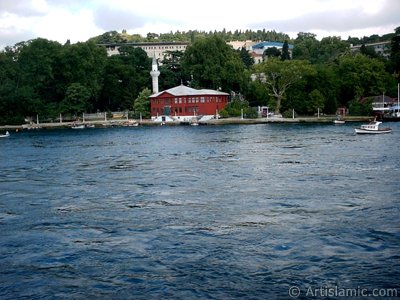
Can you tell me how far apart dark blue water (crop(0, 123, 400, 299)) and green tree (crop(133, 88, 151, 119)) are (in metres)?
63.8

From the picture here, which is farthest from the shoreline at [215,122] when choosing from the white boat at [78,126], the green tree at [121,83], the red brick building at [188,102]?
the green tree at [121,83]

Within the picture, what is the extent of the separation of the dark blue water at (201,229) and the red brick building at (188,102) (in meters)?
58.5

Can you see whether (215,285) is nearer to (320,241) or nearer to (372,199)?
(320,241)

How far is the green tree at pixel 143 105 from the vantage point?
99500 mm

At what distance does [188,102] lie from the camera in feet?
311

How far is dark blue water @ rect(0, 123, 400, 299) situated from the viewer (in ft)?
44.8

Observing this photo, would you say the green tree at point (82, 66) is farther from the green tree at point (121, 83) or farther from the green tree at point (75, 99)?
the green tree at point (121, 83)

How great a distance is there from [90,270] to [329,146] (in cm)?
3403

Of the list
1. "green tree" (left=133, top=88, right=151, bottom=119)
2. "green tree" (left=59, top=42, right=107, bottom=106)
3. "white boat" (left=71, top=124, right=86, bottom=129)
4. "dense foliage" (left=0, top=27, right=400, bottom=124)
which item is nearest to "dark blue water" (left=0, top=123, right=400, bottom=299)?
"white boat" (left=71, top=124, right=86, bottom=129)

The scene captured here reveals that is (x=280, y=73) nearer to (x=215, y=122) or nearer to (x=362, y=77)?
(x=215, y=122)

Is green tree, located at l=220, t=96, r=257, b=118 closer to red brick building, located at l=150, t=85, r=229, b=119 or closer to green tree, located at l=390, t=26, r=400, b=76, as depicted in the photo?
red brick building, located at l=150, t=85, r=229, b=119

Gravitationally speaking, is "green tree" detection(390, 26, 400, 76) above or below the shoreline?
above

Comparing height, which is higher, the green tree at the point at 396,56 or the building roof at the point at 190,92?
the green tree at the point at 396,56

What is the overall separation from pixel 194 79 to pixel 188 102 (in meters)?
9.95
